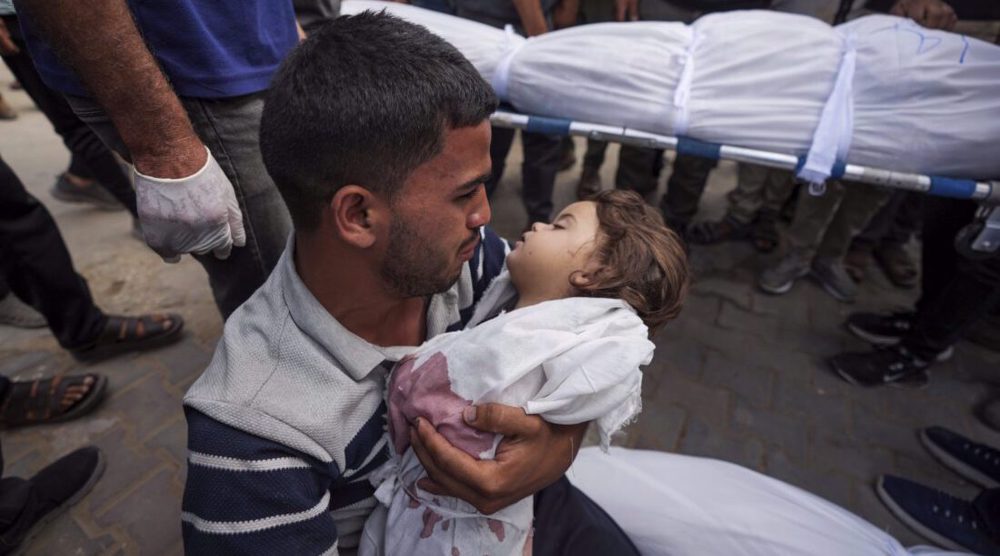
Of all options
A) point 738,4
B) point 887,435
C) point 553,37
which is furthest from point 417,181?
point 738,4

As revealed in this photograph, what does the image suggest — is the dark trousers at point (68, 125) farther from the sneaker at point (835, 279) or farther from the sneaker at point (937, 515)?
the sneaker at point (835, 279)

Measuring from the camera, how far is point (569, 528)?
4.39 feet

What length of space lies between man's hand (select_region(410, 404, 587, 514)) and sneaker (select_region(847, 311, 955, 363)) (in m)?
3.15

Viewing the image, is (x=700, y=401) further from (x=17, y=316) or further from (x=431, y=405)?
(x=17, y=316)

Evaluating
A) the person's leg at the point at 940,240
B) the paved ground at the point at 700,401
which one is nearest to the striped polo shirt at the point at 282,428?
the paved ground at the point at 700,401

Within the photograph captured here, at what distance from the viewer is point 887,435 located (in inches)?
102

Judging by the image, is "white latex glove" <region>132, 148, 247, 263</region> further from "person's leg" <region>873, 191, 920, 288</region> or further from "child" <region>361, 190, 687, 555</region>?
"person's leg" <region>873, 191, 920, 288</region>

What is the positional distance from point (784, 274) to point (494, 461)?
3.40 meters

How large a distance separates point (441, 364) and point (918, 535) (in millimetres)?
2408

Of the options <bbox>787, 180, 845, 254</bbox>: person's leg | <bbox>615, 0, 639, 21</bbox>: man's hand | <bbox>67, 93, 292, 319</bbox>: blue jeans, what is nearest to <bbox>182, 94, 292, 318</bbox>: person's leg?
<bbox>67, 93, 292, 319</bbox>: blue jeans

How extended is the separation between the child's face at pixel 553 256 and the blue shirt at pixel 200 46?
3.35 feet

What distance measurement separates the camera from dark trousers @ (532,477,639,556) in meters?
1.30

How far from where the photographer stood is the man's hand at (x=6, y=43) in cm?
197

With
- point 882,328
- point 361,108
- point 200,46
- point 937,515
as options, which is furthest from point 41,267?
point 882,328
